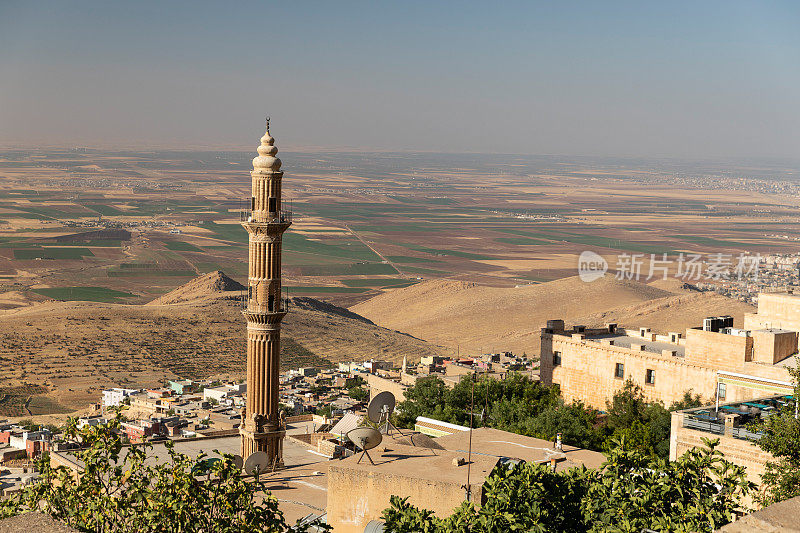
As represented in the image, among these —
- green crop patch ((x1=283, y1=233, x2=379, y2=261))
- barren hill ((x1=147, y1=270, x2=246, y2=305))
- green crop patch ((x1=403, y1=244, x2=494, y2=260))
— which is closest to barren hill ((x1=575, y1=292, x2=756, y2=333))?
barren hill ((x1=147, y1=270, x2=246, y2=305))

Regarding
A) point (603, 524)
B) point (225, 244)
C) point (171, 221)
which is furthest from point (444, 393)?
point (171, 221)

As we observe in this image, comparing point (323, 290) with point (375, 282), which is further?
point (375, 282)

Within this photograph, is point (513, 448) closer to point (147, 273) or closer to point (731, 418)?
point (731, 418)

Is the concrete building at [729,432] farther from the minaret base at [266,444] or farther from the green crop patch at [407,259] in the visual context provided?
the green crop patch at [407,259]

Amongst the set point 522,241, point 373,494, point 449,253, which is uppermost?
point 373,494

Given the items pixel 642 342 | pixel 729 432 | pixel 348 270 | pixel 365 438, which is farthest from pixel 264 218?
pixel 348 270

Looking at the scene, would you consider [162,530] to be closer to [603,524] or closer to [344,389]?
[603,524]
